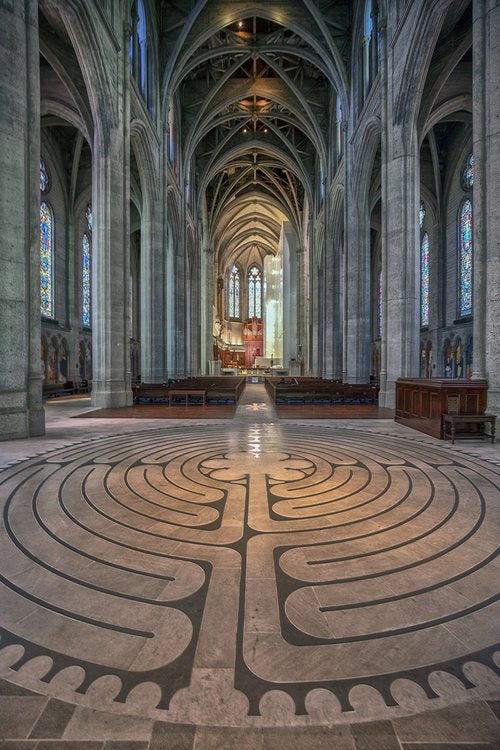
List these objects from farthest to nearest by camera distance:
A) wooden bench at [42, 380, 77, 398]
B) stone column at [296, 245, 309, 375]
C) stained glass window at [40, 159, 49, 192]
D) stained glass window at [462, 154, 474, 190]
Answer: stone column at [296, 245, 309, 375] → stained glass window at [462, 154, 474, 190] → stained glass window at [40, 159, 49, 192] → wooden bench at [42, 380, 77, 398]

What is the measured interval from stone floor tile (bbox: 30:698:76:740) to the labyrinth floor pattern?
60 mm

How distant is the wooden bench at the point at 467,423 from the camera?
7.11 meters

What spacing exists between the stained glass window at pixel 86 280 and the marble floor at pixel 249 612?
2181cm

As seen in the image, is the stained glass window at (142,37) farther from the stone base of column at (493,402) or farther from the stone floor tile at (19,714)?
the stone floor tile at (19,714)

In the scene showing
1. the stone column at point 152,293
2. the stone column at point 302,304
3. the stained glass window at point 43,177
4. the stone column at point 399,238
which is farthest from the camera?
the stone column at point 302,304

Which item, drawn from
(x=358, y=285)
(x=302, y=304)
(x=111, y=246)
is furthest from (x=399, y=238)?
(x=302, y=304)

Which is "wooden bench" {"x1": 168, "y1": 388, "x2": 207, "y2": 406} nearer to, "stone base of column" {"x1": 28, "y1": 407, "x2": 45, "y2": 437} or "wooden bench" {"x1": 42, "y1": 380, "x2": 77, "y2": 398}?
"stone base of column" {"x1": 28, "y1": 407, "x2": 45, "y2": 437}

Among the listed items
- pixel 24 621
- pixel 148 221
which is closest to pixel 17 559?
pixel 24 621

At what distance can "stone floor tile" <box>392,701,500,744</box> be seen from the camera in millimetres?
1432

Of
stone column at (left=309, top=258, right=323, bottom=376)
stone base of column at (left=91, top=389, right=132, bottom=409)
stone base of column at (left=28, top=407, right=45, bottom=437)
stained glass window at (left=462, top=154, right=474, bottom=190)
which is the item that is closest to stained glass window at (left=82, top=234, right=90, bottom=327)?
stone base of column at (left=91, top=389, right=132, bottom=409)

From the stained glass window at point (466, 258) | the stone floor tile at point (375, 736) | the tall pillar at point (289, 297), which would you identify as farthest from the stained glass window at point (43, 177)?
the stone floor tile at point (375, 736)

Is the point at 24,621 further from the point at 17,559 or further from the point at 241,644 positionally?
the point at 241,644

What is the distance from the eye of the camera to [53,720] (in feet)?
4.89

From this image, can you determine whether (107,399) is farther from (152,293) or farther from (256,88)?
(256,88)
